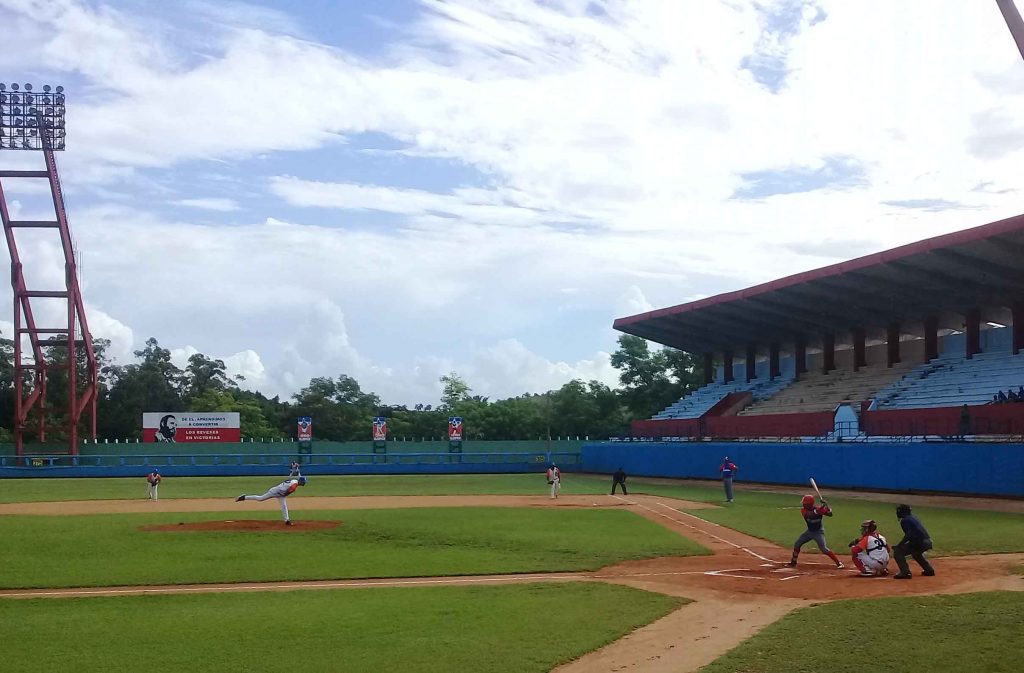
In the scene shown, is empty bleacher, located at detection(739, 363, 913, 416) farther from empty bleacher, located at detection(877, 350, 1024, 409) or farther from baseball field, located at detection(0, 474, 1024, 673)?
baseball field, located at detection(0, 474, 1024, 673)

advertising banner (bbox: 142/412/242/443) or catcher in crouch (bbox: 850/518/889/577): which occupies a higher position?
advertising banner (bbox: 142/412/242/443)

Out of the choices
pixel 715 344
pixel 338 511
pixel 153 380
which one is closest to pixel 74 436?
pixel 153 380

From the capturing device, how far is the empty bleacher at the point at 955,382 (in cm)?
4188

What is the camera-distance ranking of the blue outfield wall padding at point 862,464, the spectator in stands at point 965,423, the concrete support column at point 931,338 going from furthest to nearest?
the concrete support column at point 931,338 < the spectator in stands at point 965,423 < the blue outfield wall padding at point 862,464

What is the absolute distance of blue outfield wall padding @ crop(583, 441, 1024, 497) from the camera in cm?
3431

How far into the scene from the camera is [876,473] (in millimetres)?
40156

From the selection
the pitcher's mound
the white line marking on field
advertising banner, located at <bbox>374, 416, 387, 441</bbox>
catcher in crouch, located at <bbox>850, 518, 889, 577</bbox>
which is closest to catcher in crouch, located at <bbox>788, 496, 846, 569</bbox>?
catcher in crouch, located at <bbox>850, 518, 889, 577</bbox>

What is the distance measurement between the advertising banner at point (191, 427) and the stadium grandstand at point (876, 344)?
3057 cm

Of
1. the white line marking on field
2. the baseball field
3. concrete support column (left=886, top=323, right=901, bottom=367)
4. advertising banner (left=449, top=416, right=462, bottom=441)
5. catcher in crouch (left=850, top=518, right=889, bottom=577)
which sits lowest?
the white line marking on field

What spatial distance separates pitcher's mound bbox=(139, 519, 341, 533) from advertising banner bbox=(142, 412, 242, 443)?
47.3 m

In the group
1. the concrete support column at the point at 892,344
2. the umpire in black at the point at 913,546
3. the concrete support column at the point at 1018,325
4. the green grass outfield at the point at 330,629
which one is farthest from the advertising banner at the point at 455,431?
the umpire in black at the point at 913,546

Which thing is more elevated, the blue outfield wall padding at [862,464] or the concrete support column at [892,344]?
the concrete support column at [892,344]

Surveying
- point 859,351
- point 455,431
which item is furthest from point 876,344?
point 455,431

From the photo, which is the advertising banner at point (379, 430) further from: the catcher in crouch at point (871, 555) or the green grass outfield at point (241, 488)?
the catcher in crouch at point (871, 555)
